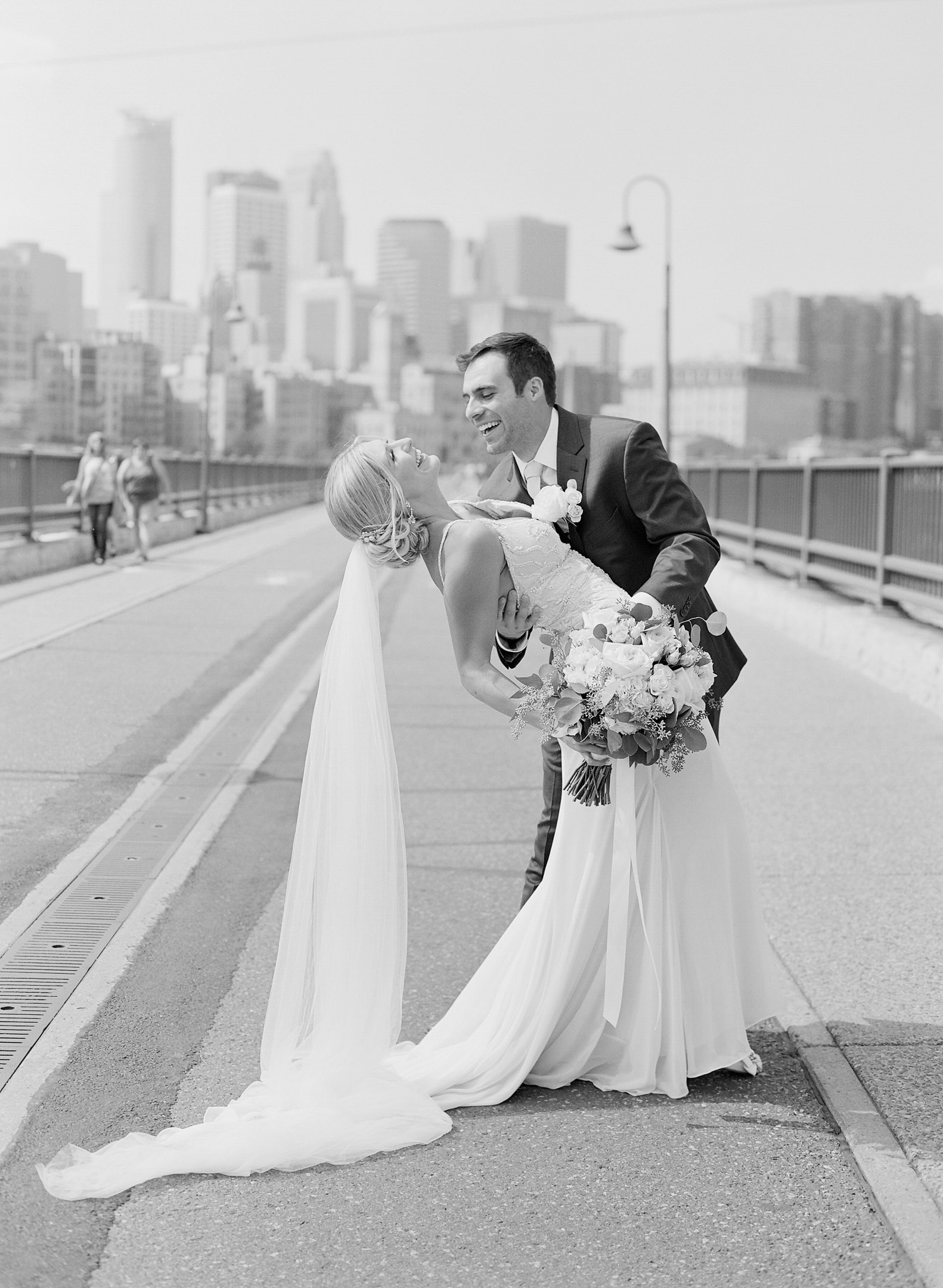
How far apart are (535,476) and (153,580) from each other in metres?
18.6

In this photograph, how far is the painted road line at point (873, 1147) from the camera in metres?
3.37

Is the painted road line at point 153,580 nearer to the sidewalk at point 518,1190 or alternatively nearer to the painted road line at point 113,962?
the painted road line at point 113,962

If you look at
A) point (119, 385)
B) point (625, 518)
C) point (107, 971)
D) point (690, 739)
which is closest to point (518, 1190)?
point (690, 739)

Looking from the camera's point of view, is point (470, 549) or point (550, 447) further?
point (550, 447)

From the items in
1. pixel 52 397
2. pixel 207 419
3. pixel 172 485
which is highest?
pixel 52 397

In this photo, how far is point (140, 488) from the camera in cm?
2547

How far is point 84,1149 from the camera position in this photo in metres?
3.86

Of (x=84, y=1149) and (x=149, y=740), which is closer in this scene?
(x=84, y=1149)

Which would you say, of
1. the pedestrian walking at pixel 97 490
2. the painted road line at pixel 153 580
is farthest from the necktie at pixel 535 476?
the pedestrian walking at pixel 97 490

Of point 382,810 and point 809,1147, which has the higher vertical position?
point 382,810

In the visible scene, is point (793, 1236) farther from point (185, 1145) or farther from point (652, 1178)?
point (185, 1145)

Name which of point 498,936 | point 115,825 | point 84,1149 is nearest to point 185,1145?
point 84,1149

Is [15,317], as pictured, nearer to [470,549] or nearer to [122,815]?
[122,815]

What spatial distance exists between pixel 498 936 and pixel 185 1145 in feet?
7.09
